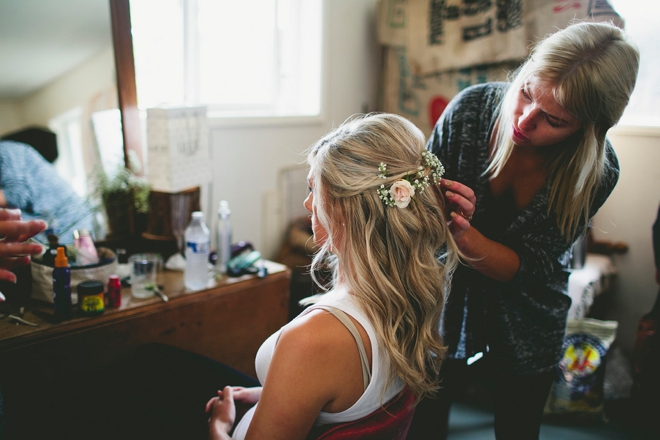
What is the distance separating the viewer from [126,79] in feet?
6.07

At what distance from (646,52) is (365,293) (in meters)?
2.29

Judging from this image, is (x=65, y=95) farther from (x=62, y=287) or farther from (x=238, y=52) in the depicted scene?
(x=238, y=52)

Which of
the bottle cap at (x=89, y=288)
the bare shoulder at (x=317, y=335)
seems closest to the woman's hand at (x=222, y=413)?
the bare shoulder at (x=317, y=335)

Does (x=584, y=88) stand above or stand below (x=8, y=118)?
above

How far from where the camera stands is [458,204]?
1088mm

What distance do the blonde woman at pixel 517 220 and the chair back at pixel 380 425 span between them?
40 cm

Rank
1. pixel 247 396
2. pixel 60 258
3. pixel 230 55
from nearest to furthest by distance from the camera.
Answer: pixel 247 396 < pixel 60 258 < pixel 230 55

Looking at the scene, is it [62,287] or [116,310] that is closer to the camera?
[62,287]

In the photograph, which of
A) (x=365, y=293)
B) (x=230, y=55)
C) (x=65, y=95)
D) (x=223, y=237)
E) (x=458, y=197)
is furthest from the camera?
(x=230, y=55)

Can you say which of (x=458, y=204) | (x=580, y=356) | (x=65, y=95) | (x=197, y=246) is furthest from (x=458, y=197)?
(x=580, y=356)

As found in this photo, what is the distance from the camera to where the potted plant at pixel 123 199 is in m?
1.82

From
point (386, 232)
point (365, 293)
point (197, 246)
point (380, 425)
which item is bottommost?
point (380, 425)

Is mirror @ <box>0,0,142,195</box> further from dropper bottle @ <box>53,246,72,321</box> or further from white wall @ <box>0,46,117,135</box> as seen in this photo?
dropper bottle @ <box>53,246,72,321</box>

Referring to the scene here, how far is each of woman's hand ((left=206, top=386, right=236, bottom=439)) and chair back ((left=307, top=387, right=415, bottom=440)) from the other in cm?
25
